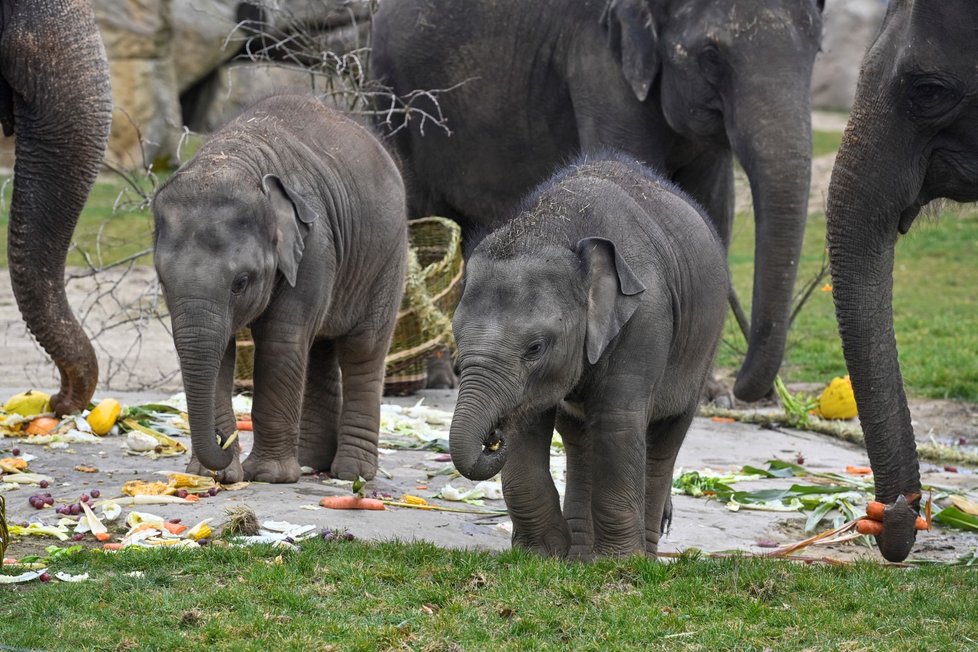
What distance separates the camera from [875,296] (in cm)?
495

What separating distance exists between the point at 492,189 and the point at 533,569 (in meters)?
4.81

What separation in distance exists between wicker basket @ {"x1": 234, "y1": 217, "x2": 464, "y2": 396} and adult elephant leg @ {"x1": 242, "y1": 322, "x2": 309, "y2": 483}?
237cm

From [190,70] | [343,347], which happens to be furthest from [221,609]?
[190,70]

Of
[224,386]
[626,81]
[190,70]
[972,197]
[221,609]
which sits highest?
[190,70]

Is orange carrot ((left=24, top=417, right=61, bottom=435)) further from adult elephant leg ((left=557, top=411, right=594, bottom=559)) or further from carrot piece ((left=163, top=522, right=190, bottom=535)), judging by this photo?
adult elephant leg ((left=557, top=411, right=594, bottom=559))

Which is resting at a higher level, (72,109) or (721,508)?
(72,109)

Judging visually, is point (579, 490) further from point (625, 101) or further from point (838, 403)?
point (838, 403)

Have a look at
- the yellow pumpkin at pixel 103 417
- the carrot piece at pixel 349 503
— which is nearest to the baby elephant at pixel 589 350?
the carrot piece at pixel 349 503

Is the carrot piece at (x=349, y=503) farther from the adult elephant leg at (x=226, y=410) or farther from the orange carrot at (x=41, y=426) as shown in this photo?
the orange carrot at (x=41, y=426)

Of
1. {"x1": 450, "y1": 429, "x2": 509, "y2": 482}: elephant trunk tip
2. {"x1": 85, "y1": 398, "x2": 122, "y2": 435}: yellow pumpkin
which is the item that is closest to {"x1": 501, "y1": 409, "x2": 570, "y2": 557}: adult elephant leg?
{"x1": 450, "y1": 429, "x2": 509, "y2": 482}: elephant trunk tip

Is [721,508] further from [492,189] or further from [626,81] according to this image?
[492,189]

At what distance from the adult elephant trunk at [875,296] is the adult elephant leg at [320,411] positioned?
256 cm

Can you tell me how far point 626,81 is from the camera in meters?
7.98

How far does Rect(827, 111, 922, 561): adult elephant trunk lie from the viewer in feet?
15.9
